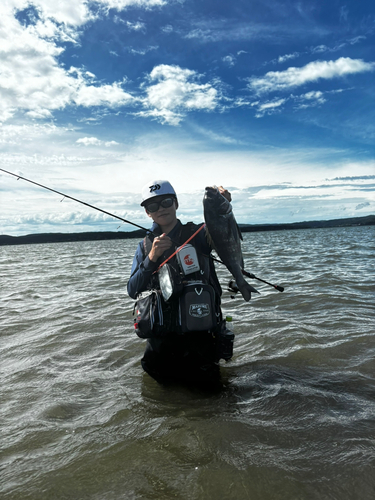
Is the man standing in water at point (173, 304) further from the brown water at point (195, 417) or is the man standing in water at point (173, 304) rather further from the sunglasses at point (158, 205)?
the brown water at point (195, 417)

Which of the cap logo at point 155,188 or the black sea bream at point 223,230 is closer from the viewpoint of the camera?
the black sea bream at point 223,230

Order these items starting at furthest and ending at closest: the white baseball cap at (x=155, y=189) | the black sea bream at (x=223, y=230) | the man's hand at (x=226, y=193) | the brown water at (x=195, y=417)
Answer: the white baseball cap at (x=155, y=189) → the man's hand at (x=226, y=193) → the black sea bream at (x=223, y=230) → the brown water at (x=195, y=417)

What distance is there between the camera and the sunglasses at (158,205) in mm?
4582

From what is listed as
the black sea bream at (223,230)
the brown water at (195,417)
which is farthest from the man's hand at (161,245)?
the brown water at (195,417)

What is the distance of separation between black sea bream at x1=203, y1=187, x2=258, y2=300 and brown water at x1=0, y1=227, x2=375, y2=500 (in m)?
1.55

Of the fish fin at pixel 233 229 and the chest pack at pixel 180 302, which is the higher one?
the fish fin at pixel 233 229

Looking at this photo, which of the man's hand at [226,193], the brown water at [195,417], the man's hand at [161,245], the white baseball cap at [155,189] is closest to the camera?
the brown water at [195,417]

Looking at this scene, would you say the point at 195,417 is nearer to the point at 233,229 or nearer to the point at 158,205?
the point at 233,229

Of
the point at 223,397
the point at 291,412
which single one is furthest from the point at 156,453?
the point at 291,412

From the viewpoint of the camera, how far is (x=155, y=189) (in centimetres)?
453

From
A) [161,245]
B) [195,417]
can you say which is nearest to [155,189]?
[161,245]

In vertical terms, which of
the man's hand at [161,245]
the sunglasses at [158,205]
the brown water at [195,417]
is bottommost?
the brown water at [195,417]

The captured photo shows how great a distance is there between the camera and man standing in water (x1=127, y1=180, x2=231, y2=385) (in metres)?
4.45

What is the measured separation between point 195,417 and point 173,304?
1.38 metres
